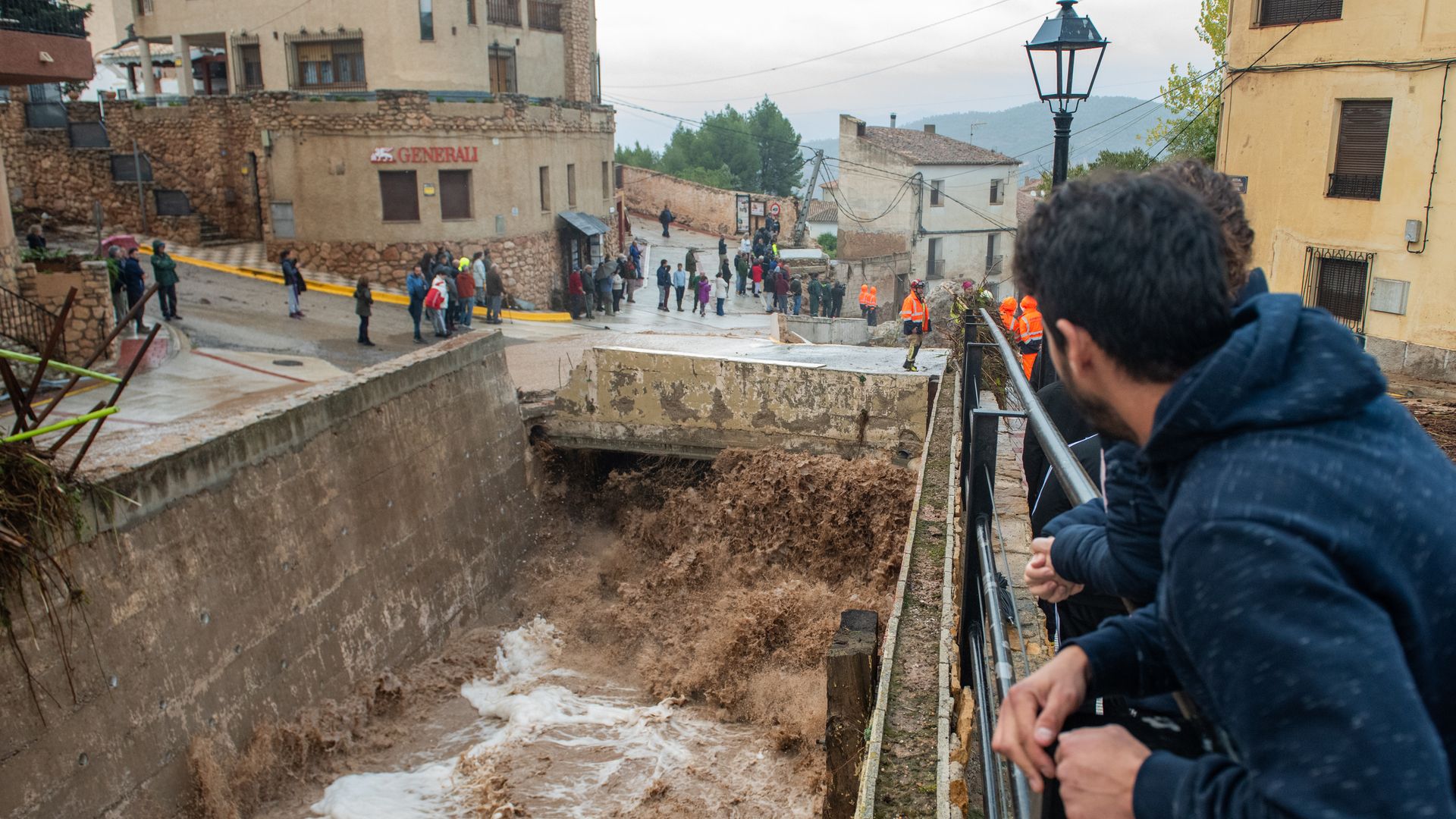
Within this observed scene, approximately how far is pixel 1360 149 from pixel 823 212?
44118mm

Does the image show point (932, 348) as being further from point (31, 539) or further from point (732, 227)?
point (732, 227)

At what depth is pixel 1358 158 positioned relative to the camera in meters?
16.8

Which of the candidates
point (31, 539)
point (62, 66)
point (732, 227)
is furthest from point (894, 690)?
point (732, 227)

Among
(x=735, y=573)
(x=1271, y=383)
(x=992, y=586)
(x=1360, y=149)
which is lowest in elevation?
(x=735, y=573)

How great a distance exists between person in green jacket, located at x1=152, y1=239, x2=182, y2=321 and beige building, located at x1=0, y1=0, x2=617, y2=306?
6.30m

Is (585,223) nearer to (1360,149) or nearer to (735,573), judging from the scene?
(735,573)

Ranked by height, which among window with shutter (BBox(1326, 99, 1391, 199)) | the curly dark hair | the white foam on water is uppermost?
window with shutter (BBox(1326, 99, 1391, 199))

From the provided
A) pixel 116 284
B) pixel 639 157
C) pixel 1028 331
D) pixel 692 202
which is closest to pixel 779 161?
pixel 639 157

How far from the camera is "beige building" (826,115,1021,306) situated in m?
42.6

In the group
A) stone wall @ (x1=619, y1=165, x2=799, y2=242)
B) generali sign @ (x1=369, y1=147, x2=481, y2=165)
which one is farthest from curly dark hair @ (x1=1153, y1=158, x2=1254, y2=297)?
stone wall @ (x1=619, y1=165, x2=799, y2=242)

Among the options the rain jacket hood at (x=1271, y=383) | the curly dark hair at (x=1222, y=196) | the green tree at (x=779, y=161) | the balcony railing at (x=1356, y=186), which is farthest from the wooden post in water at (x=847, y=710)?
the green tree at (x=779, y=161)

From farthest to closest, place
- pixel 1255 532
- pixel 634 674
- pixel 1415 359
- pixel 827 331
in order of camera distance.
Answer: pixel 827 331 → pixel 1415 359 → pixel 634 674 → pixel 1255 532

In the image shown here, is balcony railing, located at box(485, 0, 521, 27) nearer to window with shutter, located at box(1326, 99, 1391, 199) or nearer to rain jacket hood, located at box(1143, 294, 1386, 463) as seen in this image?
window with shutter, located at box(1326, 99, 1391, 199)

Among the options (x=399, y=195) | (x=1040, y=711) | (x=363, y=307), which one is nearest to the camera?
(x=1040, y=711)
